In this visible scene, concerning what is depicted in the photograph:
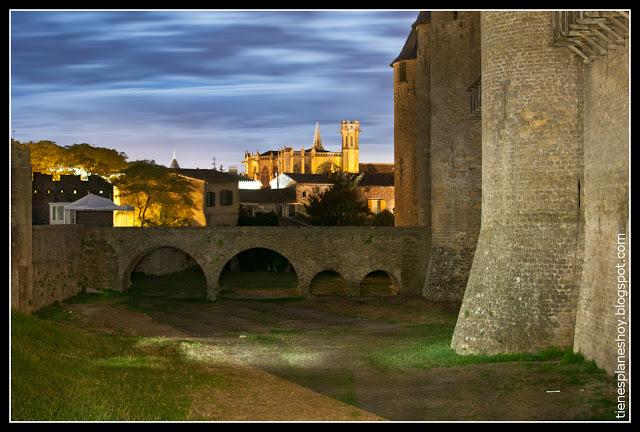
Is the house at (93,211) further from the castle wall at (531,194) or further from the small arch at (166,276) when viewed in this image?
the castle wall at (531,194)

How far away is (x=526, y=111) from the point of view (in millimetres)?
23391

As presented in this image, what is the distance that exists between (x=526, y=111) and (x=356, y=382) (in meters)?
7.34

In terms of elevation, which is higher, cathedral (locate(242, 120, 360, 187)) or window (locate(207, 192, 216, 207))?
cathedral (locate(242, 120, 360, 187))

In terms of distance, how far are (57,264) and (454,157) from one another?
1605 centimetres

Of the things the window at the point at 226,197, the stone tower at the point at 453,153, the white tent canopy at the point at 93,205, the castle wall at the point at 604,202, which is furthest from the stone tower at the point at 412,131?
the castle wall at the point at 604,202

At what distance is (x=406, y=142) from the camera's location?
49656 mm

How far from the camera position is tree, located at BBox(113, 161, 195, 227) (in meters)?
64.3

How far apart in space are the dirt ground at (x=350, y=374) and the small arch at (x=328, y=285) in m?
7.60

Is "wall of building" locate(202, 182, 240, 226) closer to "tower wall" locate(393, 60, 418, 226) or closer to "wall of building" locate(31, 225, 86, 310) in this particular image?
"tower wall" locate(393, 60, 418, 226)

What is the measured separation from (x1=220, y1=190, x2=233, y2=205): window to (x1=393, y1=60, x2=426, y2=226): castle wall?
→ 23.2 m

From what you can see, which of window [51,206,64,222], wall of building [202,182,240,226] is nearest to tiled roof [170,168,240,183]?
wall of building [202,182,240,226]

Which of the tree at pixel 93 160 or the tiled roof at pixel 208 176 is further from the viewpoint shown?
the tiled roof at pixel 208 176

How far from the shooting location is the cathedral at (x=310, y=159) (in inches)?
5846

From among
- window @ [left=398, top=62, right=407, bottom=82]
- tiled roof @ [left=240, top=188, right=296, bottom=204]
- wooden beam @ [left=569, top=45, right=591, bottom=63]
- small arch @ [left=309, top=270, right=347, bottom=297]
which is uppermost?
window @ [left=398, top=62, right=407, bottom=82]
